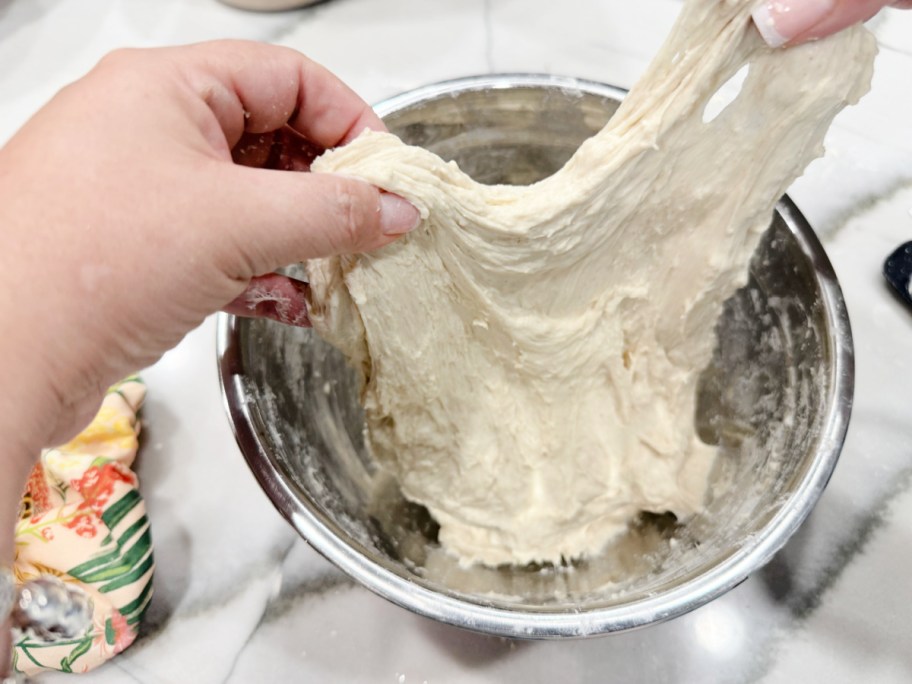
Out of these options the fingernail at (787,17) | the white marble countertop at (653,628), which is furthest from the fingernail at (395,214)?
the white marble countertop at (653,628)

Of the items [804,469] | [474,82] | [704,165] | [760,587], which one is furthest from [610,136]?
[760,587]

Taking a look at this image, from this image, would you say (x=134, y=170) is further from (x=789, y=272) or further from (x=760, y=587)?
(x=760, y=587)

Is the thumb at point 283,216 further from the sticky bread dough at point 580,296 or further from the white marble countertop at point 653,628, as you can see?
the white marble countertop at point 653,628

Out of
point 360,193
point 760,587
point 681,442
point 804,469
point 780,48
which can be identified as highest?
point 780,48

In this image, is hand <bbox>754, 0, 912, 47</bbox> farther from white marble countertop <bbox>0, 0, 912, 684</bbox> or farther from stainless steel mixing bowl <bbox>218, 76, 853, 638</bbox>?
white marble countertop <bbox>0, 0, 912, 684</bbox>

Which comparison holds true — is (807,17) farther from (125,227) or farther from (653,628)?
(653,628)

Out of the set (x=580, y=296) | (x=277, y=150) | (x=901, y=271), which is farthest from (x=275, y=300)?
(x=901, y=271)

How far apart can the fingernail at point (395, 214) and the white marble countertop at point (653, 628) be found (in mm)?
441

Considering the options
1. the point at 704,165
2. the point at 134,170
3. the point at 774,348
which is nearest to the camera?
the point at 134,170

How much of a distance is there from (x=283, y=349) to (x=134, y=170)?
0.32m

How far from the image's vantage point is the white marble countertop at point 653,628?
2.40ft

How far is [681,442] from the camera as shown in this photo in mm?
771

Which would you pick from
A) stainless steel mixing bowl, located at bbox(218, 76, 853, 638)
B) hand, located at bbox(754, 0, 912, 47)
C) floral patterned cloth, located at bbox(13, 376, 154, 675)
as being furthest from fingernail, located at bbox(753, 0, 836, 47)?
floral patterned cloth, located at bbox(13, 376, 154, 675)

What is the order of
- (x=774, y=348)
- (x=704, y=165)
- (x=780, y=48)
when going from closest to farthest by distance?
1. (x=780, y=48)
2. (x=704, y=165)
3. (x=774, y=348)
